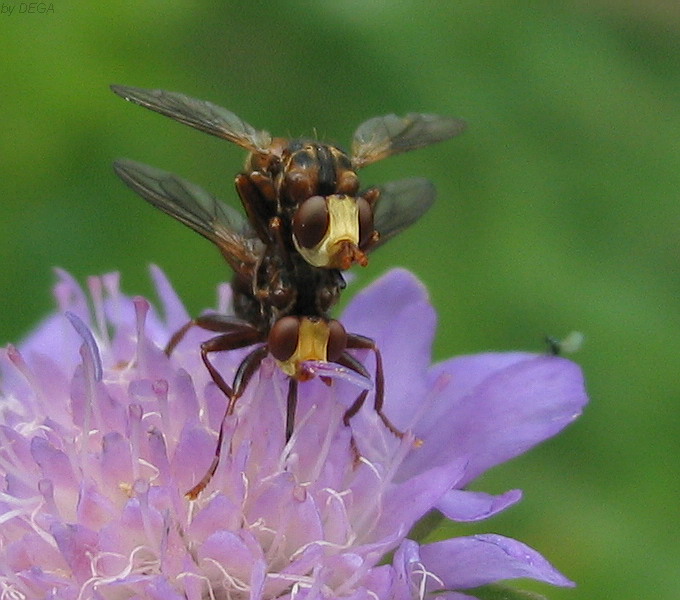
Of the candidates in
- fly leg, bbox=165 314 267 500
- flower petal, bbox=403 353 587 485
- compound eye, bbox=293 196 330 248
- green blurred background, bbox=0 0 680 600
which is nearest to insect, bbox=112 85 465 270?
compound eye, bbox=293 196 330 248

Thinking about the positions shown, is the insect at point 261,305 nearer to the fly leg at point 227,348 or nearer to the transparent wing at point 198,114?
the fly leg at point 227,348

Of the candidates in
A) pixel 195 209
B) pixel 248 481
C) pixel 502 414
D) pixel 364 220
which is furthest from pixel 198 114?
pixel 502 414

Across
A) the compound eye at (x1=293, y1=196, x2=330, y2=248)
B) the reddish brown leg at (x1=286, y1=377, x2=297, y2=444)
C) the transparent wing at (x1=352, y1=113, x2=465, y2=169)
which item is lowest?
the reddish brown leg at (x1=286, y1=377, x2=297, y2=444)

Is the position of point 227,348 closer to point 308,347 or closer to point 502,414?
point 308,347

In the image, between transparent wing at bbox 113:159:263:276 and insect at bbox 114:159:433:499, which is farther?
transparent wing at bbox 113:159:263:276

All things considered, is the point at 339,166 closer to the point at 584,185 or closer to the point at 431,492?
the point at 431,492

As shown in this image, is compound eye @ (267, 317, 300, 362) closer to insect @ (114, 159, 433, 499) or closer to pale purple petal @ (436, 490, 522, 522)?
insect @ (114, 159, 433, 499)
